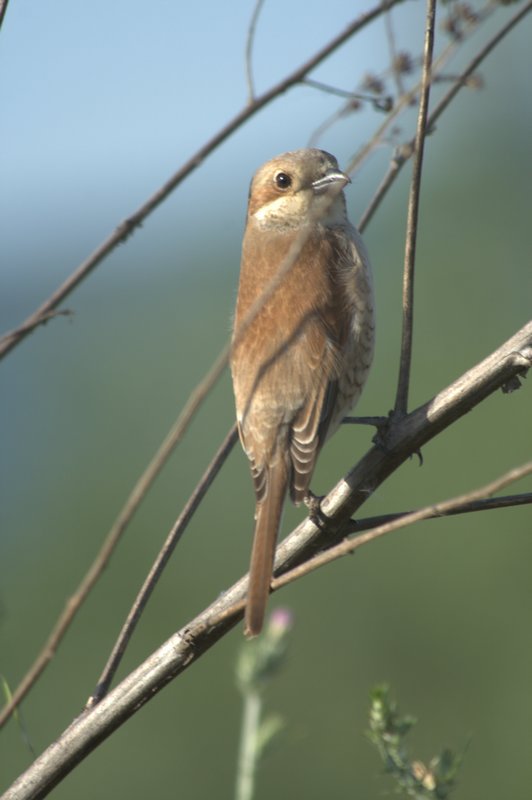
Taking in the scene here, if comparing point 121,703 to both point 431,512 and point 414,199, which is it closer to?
point 431,512

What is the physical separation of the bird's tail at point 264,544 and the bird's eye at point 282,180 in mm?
1096

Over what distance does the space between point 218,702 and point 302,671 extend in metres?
1.03

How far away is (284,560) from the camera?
89.7 inches

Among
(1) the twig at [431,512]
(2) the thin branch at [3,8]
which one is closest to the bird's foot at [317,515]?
(1) the twig at [431,512]

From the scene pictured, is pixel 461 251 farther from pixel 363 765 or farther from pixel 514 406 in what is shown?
pixel 363 765

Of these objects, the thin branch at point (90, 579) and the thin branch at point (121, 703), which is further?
the thin branch at point (121, 703)

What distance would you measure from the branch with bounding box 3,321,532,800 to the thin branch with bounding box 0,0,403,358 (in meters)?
0.58

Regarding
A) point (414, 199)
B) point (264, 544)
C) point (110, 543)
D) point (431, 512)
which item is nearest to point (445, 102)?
point (414, 199)

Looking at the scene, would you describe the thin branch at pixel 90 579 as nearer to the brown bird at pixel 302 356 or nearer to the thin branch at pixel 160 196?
the thin branch at pixel 160 196

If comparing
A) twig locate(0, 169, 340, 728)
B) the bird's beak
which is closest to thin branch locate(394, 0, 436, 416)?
twig locate(0, 169, 340, 728)

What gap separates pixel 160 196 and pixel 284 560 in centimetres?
73

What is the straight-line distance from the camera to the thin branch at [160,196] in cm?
198

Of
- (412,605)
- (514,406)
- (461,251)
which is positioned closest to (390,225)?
(461,251)

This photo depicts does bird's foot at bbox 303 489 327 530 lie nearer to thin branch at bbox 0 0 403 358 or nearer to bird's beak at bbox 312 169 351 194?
thin branch at bbox 0 0 403 358
